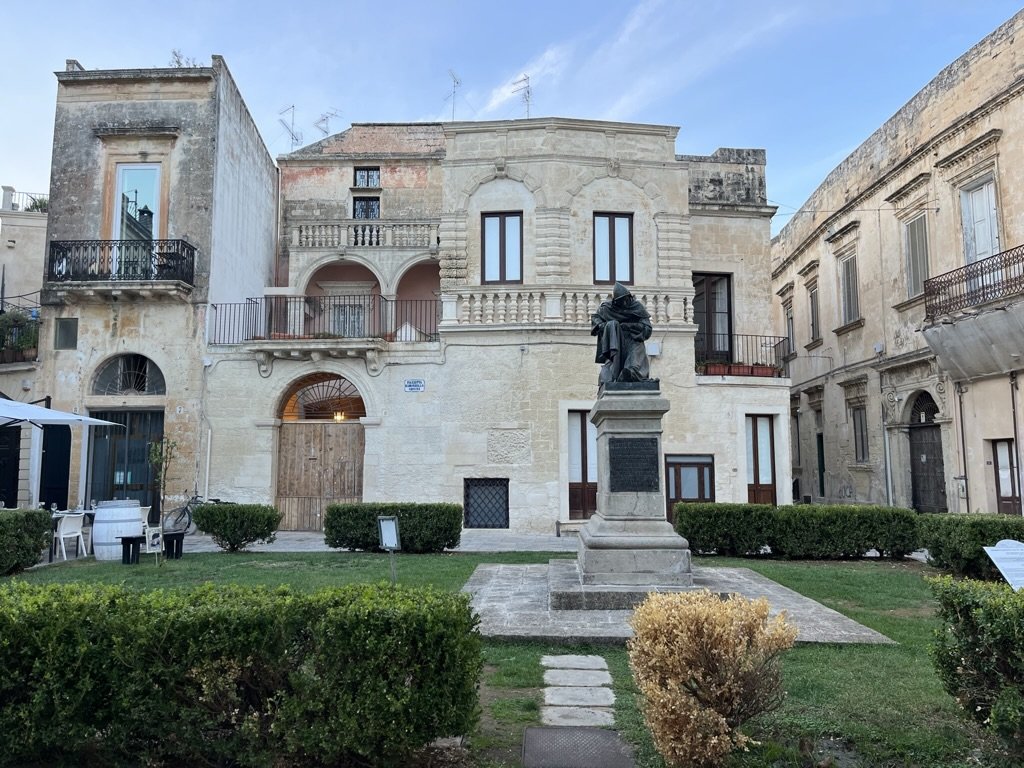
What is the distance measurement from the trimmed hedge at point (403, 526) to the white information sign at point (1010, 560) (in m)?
8.94

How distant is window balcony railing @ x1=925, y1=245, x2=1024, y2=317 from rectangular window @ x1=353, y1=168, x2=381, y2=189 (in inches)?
582

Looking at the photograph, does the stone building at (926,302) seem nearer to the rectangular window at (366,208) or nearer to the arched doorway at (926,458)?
the arched doorway at (926,458)

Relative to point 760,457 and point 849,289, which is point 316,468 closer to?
point 760,457

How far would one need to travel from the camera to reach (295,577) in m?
8.96

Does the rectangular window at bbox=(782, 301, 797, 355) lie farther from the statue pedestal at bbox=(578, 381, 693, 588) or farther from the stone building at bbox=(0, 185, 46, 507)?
the stone building at bbox=(0, 185, 46, 507)

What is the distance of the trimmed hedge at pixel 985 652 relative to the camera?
3.28m

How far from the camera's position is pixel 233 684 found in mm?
3352

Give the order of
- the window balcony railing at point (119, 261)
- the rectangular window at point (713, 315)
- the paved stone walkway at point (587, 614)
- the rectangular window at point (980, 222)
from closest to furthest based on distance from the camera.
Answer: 1. the paved stone walkway at point (587, 614)
2. the rectangular window at point (980, 222)
3. the window balcony railing at point (119, 261)
4. the rectangular window at point (713, 315)

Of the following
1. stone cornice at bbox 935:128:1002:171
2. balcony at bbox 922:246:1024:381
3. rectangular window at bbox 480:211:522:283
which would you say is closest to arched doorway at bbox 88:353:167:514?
rectangular window at bbox 480:211:522:283

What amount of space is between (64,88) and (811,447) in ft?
77.2

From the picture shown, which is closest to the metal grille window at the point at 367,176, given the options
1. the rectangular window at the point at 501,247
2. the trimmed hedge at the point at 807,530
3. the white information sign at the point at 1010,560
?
the rectangular window at the point at 501,247

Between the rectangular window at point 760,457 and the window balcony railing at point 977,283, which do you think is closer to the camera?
the window balcony railing at point 977,283

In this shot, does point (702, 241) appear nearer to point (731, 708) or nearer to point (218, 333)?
point (218, 333)

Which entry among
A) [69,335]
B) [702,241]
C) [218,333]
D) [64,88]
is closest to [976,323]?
[702,241]
